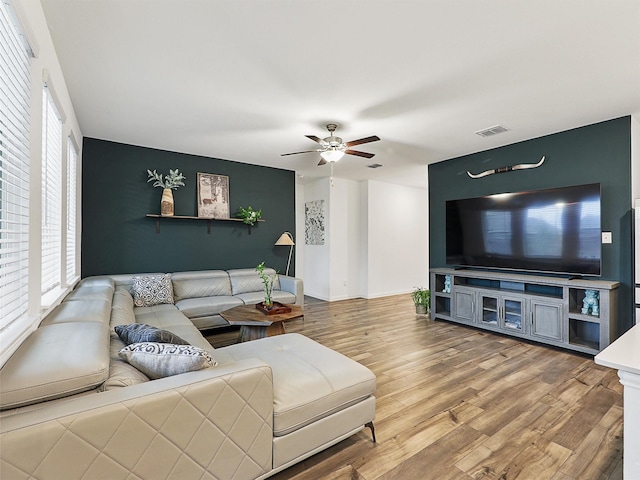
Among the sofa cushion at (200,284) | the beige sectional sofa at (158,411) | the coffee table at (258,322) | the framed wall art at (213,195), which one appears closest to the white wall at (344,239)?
the framed wall art at (213,195)

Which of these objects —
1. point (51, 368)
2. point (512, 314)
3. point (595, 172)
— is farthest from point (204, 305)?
point (595, 172)

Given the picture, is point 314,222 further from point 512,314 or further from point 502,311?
point 512,314

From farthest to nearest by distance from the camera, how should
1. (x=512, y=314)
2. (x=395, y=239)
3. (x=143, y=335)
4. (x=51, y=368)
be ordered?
(x=395, y=239) < (x=512, y=314) < (x=143, y=335) < (x=51, y=368)

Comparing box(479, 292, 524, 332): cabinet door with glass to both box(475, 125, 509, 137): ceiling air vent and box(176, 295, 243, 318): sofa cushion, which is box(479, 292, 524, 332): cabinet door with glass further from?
box(176, 295, 243, 318): sofa cushion

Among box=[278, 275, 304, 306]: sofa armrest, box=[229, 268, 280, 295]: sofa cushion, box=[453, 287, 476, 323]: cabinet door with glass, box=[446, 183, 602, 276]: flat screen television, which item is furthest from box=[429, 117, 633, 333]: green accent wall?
box=[229, 268, 280, 295]: sofa cushion

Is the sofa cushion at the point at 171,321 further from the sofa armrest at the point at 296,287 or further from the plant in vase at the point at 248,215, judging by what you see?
the plant in vase at the point at 248,215

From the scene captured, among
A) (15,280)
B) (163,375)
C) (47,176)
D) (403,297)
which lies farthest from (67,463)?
(403,297)

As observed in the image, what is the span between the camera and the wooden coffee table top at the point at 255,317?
3119 mm

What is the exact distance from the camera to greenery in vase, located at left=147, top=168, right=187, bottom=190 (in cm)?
456

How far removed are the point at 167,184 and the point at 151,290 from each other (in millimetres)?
1610

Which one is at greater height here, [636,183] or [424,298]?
[636,183]

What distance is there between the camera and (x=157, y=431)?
1.22 meters

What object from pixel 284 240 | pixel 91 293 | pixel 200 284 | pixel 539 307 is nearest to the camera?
pixel 91 293

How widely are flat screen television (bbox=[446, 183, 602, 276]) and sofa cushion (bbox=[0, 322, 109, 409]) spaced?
445 centimetres
